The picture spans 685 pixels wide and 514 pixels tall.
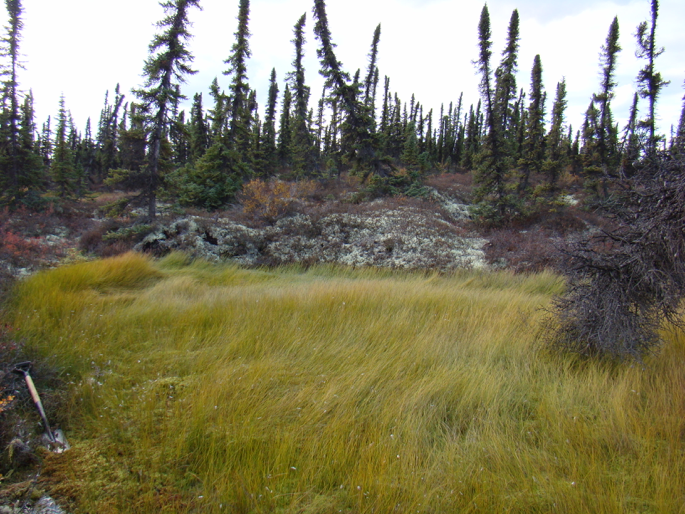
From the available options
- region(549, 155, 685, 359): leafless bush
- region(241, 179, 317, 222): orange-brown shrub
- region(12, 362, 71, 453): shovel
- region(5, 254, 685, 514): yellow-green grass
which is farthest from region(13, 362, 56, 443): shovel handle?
region(241, 179, 317, 222): orange-brown shrub

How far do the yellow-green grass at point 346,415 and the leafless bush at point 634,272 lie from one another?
0.33 meters

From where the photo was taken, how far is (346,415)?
267 centimetres

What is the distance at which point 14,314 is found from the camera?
444cm

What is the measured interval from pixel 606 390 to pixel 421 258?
831cm

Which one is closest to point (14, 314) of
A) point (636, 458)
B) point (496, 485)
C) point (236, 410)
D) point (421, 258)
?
point (236, 410)

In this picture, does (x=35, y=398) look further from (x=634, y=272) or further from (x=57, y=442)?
(x=634, y=272)

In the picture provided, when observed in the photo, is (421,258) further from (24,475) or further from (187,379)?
(24,475)

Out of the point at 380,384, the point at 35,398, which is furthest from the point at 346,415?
the point at 35,398

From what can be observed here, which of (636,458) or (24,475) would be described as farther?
(636,458)

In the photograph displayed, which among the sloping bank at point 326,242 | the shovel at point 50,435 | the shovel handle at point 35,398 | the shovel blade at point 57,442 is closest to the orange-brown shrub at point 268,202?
the sloping bank at point 326,242

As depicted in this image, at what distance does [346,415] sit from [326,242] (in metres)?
10.4

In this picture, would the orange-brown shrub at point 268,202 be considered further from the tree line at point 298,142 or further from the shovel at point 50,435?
the shovel at point 50,435

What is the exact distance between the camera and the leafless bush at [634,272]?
3.08m

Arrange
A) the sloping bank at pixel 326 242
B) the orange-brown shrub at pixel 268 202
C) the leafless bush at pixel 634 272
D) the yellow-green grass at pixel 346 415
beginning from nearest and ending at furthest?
the yellow-green grass at pixel 346 415, the leafless bush at pixel 634 272, the sloping bank at pixel 326 242, the orange-brown shrub at pixel 268 202
